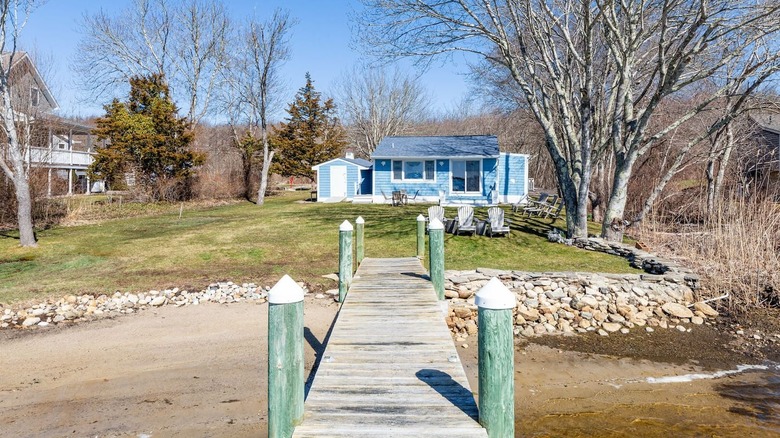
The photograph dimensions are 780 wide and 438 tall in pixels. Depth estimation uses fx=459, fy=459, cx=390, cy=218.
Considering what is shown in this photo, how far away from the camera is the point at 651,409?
517 cm

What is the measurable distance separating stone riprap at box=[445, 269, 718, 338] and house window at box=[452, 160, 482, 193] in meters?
13.9

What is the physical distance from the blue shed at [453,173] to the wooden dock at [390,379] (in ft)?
55.6

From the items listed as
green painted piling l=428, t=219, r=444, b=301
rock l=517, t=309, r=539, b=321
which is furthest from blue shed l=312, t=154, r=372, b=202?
green painted piling l=428, t=219, r=444, b=301

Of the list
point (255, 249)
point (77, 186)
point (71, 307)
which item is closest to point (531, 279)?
point (255, 249)

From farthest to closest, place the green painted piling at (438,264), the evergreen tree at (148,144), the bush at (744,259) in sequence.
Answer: the evergreen tree at (148,144)
the bush at (744,259)
the green painted piling at (438,264)

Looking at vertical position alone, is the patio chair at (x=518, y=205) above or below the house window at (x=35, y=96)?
below

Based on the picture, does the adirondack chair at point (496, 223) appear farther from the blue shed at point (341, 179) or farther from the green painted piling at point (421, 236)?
the blue shed at point (341, 179)

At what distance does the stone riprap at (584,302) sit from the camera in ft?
25.2

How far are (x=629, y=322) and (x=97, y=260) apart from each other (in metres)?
11.3

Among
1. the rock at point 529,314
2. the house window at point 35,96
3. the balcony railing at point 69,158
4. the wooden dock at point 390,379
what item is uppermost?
the house window at point 35,96

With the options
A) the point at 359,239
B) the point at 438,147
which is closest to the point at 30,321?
the point at 359,239

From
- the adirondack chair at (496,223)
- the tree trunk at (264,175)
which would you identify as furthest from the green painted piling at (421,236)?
the tree trunk at (264,175)

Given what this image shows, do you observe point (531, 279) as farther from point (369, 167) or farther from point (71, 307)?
point (369, 167)

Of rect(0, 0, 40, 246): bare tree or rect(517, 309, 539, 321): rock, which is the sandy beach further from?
rect(0, 0, 40, 246): bare tree
